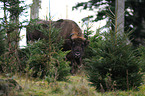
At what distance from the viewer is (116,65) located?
259 inches

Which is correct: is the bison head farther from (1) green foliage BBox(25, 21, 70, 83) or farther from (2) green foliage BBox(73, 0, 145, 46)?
(2) green foliage BBox(73, 0, 145, 46)

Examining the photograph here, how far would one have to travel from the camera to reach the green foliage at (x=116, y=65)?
649 centimetres

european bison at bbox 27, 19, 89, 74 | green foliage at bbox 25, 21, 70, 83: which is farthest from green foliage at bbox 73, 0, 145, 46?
green foliage at bbox 25, 21, 70, 83

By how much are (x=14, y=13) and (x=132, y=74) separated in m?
7.05

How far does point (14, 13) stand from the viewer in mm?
9719

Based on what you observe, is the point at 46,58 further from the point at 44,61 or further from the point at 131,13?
the point at 131,13

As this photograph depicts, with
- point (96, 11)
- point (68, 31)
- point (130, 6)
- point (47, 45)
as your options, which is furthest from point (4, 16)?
point (130, 6)

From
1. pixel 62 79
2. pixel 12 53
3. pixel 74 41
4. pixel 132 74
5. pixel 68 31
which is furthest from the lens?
pixel 68 31

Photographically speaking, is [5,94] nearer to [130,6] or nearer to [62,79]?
[62,79]

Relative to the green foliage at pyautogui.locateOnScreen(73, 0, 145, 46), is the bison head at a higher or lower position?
lower

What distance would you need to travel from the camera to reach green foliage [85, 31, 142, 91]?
6.49m

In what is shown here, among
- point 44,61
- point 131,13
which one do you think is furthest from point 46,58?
point 131,13

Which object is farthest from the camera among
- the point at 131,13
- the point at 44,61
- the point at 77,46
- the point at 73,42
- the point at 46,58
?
the point at 131,13

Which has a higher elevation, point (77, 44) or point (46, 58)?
point (77, 44)
